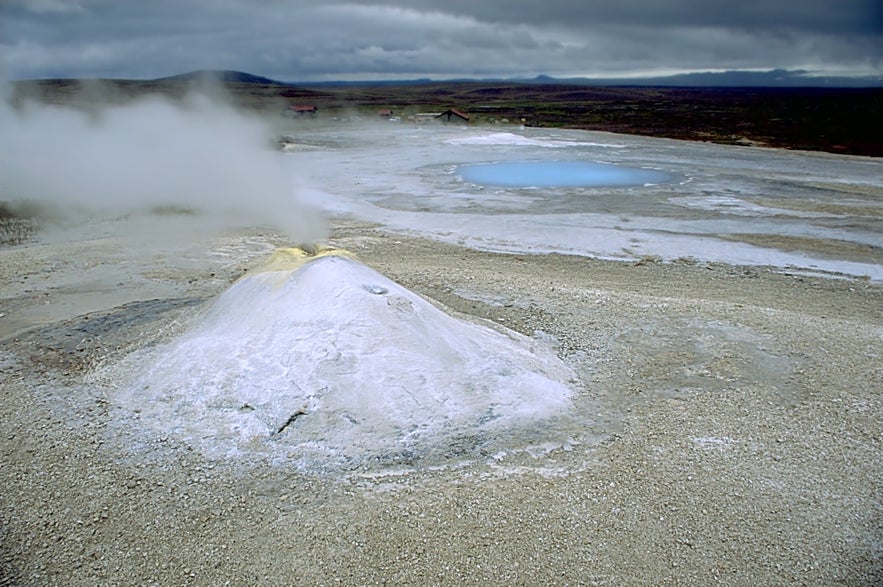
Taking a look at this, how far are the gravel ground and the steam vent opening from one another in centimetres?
23

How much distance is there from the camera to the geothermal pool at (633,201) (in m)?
11.3

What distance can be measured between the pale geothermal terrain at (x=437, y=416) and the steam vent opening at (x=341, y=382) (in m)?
0.02

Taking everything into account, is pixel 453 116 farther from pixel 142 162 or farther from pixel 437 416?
pixel 437 416

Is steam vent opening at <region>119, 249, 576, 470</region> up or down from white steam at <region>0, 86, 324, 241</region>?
down

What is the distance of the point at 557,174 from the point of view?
771 inches

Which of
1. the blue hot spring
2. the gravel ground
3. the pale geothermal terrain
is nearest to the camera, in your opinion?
the gravel ground

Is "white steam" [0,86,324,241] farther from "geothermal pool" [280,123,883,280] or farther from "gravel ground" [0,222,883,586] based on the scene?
"gravel ground" [0,222,883,586]

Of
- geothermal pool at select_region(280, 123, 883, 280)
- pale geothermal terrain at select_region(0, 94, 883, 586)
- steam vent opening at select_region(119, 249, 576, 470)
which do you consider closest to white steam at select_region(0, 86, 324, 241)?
geothermal pool at select_region(280, 123, 883, 280)

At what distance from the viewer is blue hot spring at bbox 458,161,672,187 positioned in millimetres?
17969

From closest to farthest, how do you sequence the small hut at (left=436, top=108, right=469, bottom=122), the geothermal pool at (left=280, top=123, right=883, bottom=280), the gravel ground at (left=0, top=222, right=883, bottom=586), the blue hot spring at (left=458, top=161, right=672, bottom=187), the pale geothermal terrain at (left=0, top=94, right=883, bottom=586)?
the gravel ground at (left=0, top=222, right=883, bottom=586) → the pale geothermal terrain at (left=0, top=94, right=883, bottom=586) → the geothermal pool at (left=280, top=123, right=883, bottom=280) → the blue hot spring at (left=458, top=161, right=672, bottom=187) → the small hut at (left=436, top=108, right=469, bottom=122)

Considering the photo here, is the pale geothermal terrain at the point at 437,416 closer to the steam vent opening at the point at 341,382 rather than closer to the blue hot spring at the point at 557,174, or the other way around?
the steam vent opening at the point at 341,382

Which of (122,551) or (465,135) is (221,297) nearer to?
(122,551)

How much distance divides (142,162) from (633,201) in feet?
39.4

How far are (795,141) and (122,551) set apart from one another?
32363mm
